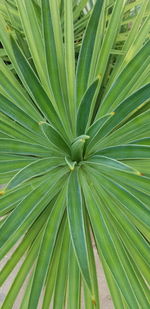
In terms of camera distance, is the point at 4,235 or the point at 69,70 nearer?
the point at 4,235

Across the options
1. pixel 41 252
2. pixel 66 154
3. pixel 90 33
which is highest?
pixel 90 33

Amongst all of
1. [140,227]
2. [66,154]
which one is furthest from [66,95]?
[140,227]

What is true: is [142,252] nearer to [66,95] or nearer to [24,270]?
[24,270]

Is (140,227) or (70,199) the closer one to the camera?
(70,199)

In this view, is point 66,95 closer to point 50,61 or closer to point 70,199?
point 50,61

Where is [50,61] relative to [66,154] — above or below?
above

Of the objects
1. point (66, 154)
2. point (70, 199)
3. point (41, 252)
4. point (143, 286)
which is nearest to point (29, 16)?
point (66, 154)
